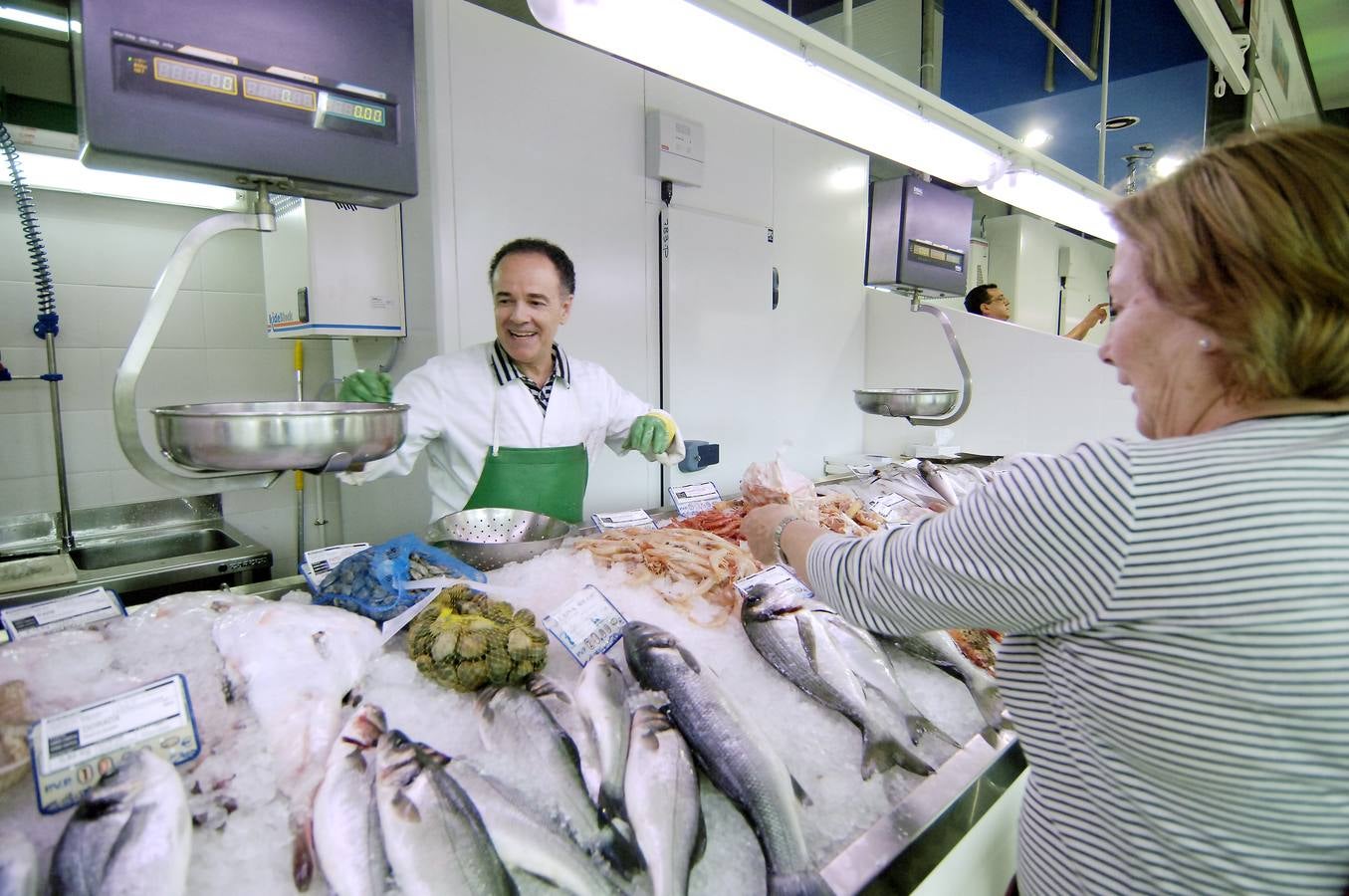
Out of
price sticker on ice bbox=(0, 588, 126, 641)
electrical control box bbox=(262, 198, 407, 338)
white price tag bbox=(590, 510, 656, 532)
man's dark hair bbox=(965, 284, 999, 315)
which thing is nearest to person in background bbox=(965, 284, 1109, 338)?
man's dark hair bbox=(965, 284, 999, 315)

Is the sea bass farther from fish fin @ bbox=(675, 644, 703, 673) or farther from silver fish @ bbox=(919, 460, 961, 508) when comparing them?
silver fish @ bbox=(919, 460, 961, 508)

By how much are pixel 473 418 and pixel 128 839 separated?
2.20m

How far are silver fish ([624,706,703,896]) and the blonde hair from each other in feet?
3.28

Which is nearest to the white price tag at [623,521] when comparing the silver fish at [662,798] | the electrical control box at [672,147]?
the silver fish at [662,798]

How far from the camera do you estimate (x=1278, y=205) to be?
86 centimetres

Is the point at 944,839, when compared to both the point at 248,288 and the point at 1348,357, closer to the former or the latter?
the point at 1348,357

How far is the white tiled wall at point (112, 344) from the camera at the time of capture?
10.6 ft

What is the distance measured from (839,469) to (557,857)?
15.3 ft

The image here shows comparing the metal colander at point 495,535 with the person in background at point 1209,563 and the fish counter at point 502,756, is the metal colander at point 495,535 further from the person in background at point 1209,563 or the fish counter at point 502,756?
the person in background at point 1209,563

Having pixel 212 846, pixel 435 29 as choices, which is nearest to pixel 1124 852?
pixel 212 846

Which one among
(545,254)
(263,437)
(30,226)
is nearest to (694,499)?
(545,254)

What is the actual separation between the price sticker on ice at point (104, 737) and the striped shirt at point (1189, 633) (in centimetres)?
119

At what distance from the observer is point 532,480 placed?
9.62 feet

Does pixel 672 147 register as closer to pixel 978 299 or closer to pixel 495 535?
pixel 495 535
